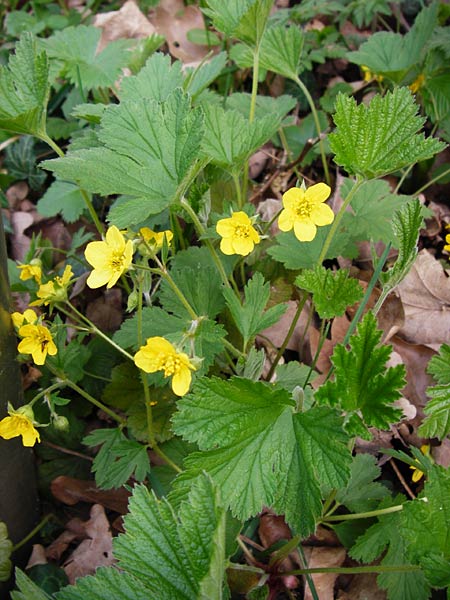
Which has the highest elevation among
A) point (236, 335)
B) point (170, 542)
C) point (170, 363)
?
point (170, 363)

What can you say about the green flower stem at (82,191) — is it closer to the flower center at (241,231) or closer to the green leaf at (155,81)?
the green leaf at (155,81)

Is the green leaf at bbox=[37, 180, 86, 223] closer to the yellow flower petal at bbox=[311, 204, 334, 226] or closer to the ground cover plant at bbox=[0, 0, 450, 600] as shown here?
the ground cover plant at bbox=[0, 0, 450, 600]

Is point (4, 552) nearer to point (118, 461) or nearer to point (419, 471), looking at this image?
point (118, 461)

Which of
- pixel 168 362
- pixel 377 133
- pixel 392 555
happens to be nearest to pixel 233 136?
pixel 377 133

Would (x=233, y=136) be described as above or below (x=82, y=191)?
above

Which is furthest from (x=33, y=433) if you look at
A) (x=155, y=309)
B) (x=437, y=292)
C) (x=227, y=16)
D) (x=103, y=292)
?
(x=437, y=292)
